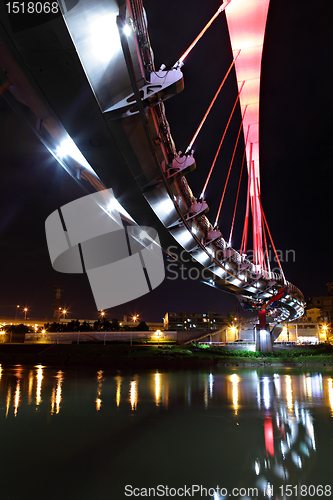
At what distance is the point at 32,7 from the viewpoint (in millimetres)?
6145

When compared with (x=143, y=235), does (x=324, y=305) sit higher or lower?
lower

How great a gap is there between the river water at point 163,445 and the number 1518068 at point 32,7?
8.12m

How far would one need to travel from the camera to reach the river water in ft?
16.5

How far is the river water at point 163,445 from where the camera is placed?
503 cm

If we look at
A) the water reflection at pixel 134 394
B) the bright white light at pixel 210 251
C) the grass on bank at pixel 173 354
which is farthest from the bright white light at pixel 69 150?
the grass on bank at pixel 173 354

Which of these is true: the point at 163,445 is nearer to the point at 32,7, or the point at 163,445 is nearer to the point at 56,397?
the point at 56,397

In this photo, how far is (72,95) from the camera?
8039 millimetres

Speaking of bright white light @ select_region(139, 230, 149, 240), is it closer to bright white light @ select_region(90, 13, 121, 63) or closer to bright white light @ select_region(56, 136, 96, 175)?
bright white light @ select_region(56, 136, 96, 175)

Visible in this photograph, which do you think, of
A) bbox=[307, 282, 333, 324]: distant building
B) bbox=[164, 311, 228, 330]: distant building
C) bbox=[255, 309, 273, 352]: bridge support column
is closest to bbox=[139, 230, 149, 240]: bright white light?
bbox=[255, 309, 273, 352]: bridge support column

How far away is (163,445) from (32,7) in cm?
900

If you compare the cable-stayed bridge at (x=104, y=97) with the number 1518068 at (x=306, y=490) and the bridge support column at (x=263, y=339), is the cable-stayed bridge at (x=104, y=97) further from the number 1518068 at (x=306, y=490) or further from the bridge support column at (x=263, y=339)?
the bridge support column at (x=263, y=339)

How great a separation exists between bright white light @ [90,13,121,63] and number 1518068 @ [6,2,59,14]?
90cm

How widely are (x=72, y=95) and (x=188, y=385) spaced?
1297 centimetres
